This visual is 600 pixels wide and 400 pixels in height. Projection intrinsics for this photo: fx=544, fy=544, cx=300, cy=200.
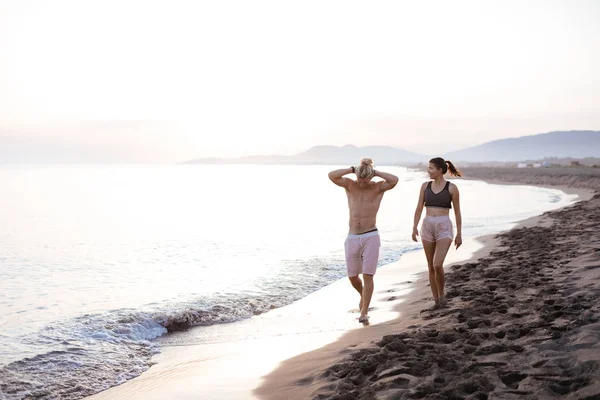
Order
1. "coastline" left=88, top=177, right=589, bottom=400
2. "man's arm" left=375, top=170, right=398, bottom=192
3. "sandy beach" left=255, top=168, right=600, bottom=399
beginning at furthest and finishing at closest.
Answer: "man's arm" left=375, top=170, right=398, bottom=192
"coastline" left=88, top=177, right=589, bottom=400
"sandy beach" left=255, top=168, right=600, bottom=399

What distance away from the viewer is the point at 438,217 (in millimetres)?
6469

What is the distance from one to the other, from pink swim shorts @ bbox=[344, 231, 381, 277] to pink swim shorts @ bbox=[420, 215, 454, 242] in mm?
593

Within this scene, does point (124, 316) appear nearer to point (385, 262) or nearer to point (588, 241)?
point (385, 262)

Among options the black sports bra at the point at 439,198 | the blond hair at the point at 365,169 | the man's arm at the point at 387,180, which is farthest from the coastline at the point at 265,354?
the blond hair at the point at 365,169

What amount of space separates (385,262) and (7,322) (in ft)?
24.7

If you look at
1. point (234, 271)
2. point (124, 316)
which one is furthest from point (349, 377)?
point (234, 271)

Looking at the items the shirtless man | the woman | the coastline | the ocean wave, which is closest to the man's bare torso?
the shirtless man

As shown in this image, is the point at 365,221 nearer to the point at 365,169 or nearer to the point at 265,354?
the point at 365,169

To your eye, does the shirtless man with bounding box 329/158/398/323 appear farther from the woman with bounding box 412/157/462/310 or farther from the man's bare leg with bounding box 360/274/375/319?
the woman with bounding box 412/157/462/310

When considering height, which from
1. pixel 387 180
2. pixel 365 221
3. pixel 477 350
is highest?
pixel 387 180

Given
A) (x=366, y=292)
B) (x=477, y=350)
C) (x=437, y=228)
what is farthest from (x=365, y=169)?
(x=477, y=350)

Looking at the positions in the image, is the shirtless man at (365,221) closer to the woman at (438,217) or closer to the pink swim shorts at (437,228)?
the woman at (438,217)

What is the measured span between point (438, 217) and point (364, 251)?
97cm

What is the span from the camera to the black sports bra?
6.42m
